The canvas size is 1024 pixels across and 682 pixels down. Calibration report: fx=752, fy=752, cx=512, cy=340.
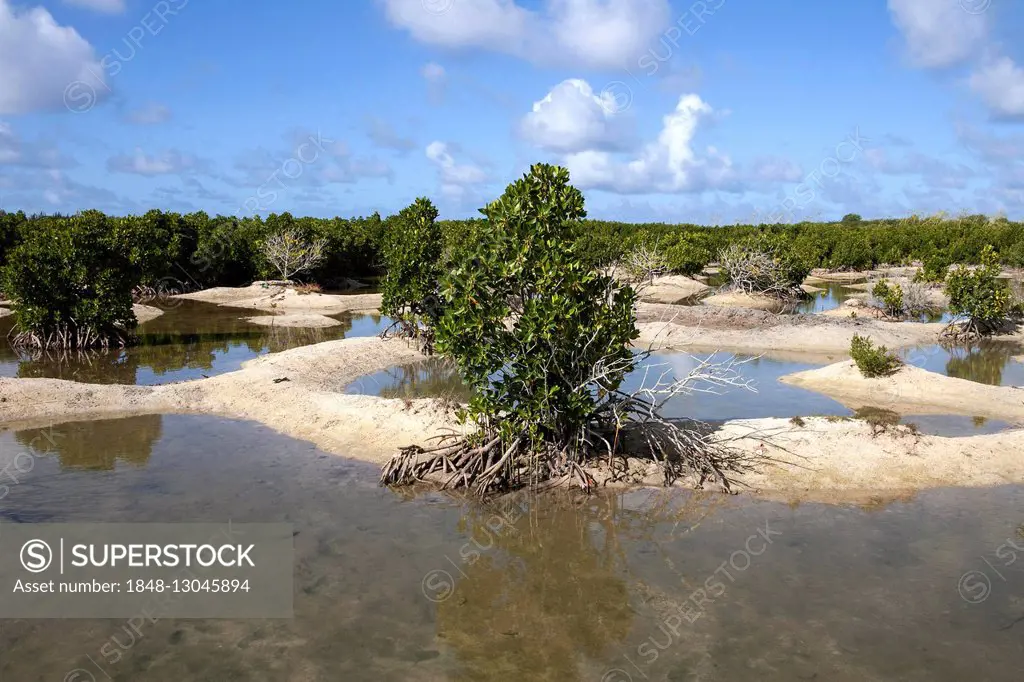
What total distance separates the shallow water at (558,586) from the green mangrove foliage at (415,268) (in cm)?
1173

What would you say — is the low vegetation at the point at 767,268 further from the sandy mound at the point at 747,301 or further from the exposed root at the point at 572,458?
the exposed root at the point at 572,458

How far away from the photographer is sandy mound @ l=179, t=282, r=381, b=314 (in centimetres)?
4166

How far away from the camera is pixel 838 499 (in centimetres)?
1352

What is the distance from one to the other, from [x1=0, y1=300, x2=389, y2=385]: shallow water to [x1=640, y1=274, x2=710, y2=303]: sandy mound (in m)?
17.7

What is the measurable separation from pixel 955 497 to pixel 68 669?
550 inches

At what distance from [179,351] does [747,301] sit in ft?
96.7

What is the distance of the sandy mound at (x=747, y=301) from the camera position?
41.7 m

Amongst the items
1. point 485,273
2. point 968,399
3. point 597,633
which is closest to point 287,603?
point 597,633

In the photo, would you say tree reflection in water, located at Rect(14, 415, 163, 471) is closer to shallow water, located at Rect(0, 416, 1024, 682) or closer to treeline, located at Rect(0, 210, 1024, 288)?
shallow water, located at Rect(0, 416, 1024, 682)

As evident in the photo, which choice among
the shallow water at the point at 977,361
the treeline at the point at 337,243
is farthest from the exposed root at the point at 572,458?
the treeline at the point at 337,243

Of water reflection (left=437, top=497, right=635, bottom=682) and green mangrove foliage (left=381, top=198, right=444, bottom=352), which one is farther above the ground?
green mangrove foliage (left=381, top=198, right=444, bottom=352)

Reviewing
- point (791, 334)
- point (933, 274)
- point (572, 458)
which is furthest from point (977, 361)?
point (572, 458)

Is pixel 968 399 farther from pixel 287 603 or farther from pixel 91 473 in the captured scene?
pixel 91 473

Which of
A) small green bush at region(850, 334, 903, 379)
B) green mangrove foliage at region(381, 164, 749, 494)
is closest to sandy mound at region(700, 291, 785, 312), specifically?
small green bush at region(850, 334, 903, 379)
